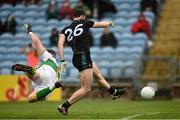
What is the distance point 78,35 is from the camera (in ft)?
45.3

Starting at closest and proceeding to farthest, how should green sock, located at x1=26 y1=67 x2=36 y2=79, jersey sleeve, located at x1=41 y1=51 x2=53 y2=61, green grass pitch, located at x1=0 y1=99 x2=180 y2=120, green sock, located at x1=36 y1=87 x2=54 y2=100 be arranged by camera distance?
green grass pitch, located at x1=0 y1=99 x2=180 y2=120 < green sock, located at x1=36 y1=87 x2=54 y2=100 < green sock, located at x1=26 y1=67 x2=36 y2=79 < jersey sleeve, located at x1=41 y1=51 x2=53 y2=61

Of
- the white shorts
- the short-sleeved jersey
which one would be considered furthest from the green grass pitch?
the short-sleeved jersey

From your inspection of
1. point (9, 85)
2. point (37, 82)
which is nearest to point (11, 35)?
point (9, 85)

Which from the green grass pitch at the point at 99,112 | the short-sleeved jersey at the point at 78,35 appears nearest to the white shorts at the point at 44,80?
the green grass pitch at the point at 99,112

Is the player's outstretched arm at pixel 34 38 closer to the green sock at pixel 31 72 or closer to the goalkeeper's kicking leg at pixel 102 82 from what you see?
the green sock at pixel 31 72

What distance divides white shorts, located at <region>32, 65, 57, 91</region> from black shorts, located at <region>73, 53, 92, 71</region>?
0.98 meters

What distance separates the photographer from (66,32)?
1380 cm

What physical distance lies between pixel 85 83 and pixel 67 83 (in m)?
11.1

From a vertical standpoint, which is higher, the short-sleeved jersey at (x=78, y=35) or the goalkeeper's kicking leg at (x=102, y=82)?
the short-sleeved jersey at (x=78, y=35)

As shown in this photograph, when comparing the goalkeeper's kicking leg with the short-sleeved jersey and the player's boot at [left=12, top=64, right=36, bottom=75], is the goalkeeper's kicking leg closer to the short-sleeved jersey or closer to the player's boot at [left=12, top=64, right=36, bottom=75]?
the short-sleeved jersey

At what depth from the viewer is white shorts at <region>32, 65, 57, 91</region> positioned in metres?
14.5

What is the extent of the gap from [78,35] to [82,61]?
0.57 meters

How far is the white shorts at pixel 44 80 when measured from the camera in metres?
14.5

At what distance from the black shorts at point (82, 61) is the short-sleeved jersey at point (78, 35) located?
0.28 ft
